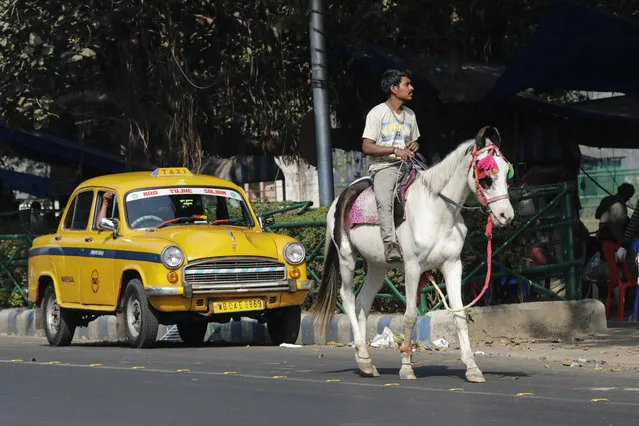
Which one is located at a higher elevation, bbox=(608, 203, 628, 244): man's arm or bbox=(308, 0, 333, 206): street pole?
bbox=(308, 0, 333, 206): street pole

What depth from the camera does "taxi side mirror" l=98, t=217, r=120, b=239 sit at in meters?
16.0

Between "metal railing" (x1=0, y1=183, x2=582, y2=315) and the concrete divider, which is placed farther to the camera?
"metal railing" (x1=0, y1=183, x2=582, y2=315)

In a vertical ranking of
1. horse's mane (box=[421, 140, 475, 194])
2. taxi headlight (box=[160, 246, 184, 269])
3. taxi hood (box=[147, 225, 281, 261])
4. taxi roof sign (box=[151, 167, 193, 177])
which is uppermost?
taxi roof sign (box=[151, 167, 193, 177])

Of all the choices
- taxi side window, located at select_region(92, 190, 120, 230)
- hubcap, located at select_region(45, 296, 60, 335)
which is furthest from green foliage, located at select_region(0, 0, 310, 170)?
taxi side window, located at select_region(92, 190, 120, 230)

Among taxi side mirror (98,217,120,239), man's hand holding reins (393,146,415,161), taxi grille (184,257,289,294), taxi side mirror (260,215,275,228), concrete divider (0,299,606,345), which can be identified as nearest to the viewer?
man's hand holding reins (393,146,415,161)

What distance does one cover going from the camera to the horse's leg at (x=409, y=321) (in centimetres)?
1132

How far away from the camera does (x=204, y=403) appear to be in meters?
9.71

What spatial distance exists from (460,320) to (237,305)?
4612 mm

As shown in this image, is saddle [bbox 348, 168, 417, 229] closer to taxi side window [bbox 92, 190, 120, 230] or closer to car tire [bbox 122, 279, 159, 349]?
car tire [bbox 122, 279, 159, 349]

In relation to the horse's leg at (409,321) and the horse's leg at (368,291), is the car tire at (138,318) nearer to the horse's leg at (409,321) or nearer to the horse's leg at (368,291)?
the horse's leg at (368,291)

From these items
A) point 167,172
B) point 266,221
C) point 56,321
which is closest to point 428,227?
point 266,221

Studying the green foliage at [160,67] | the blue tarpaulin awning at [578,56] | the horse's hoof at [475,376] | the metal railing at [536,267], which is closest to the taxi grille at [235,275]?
the metal railing at [536,267]

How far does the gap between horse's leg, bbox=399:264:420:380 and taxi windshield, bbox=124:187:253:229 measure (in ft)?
17.2

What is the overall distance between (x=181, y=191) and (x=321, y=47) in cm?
279
